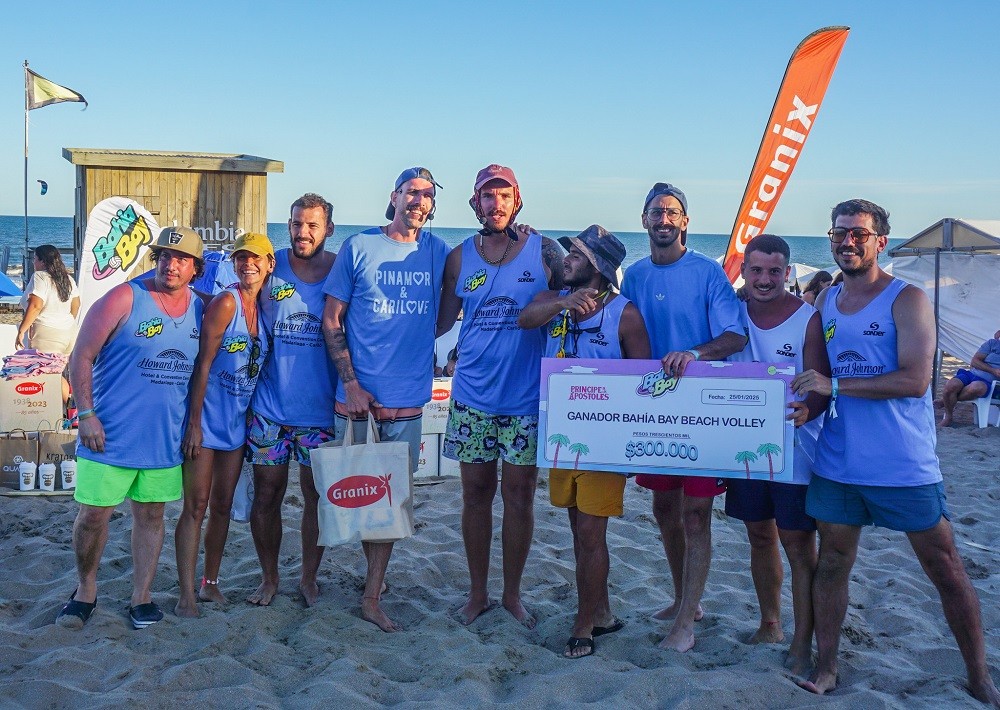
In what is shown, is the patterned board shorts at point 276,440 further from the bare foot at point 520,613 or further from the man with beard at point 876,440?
the man with beard at point 876,440

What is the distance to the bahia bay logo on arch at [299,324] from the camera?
13.8ft

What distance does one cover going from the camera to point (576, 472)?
3.87 m

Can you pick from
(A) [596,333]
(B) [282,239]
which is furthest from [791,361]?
(B) [282,239]

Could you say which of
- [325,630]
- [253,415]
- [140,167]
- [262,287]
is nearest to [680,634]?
[325,630]

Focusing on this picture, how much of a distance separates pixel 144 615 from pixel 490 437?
5.87ft

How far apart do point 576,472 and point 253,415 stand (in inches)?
63.7

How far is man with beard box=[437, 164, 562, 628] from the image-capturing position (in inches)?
160

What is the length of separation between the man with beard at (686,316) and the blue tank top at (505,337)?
1.64 feet

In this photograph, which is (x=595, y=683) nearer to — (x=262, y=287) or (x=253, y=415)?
(x=253, y=415)

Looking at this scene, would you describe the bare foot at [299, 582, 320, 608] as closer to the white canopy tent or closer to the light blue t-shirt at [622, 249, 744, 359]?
the light blue t-shirt at [622, 249, 744, 359]

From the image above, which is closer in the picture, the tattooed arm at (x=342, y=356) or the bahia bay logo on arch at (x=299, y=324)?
the tattooed arm at (x=342, y=356)

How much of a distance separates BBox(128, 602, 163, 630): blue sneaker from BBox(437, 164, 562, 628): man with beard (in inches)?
56.6

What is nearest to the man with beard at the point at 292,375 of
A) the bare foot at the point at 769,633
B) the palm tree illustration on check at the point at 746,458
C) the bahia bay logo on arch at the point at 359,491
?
the bahia bay logo on arch at the point at 359,491

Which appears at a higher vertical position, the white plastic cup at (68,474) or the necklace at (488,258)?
the necklace at (488,258)
